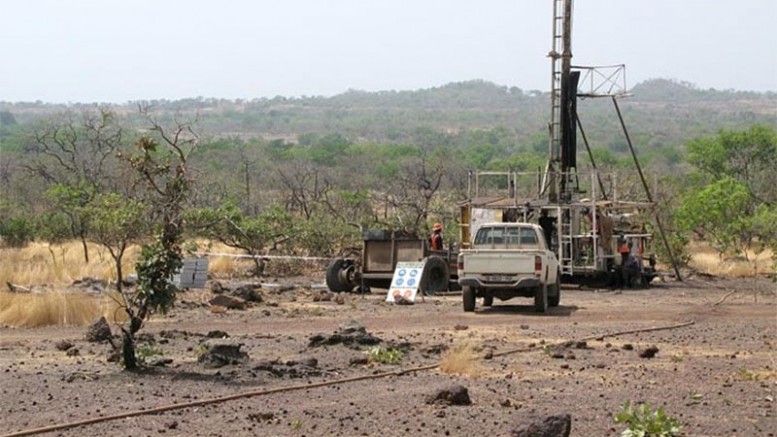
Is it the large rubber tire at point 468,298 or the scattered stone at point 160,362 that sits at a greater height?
the scattered stone at point 160,362

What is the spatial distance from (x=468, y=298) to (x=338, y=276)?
634cm

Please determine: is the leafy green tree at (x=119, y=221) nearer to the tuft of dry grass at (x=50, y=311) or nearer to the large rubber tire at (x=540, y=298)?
the tuft of dry grass at (x=50, y=311)

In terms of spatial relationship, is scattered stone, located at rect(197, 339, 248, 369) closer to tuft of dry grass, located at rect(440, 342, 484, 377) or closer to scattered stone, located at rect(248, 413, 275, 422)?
tuft of dry grass, located at rect(440, 342, 484, 377)


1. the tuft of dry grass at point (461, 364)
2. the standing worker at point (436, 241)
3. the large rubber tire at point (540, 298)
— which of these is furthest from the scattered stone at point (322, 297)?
the tuft of dry grass at point (461, 364)

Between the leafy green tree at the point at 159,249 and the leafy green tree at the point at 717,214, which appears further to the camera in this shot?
the leafy green tree at the point at 717,214

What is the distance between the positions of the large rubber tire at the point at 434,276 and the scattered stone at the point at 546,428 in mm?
19661

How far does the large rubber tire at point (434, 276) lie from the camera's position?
3078 centimetres

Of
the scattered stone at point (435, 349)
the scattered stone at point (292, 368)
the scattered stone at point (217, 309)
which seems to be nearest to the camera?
the scattered stone at point (292, 368)

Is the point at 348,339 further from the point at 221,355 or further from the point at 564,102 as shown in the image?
the point at 564,102

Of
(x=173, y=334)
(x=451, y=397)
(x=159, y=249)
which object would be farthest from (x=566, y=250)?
(x=451, y=397)

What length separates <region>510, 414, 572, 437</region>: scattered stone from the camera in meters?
10.8

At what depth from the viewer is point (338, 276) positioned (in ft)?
105

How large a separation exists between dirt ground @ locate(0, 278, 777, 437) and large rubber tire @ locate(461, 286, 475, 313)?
242 millimetres

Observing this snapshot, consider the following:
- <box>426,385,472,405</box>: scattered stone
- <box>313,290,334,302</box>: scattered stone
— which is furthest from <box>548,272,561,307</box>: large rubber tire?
<box>426,385,472,405</box>: scattered stone
